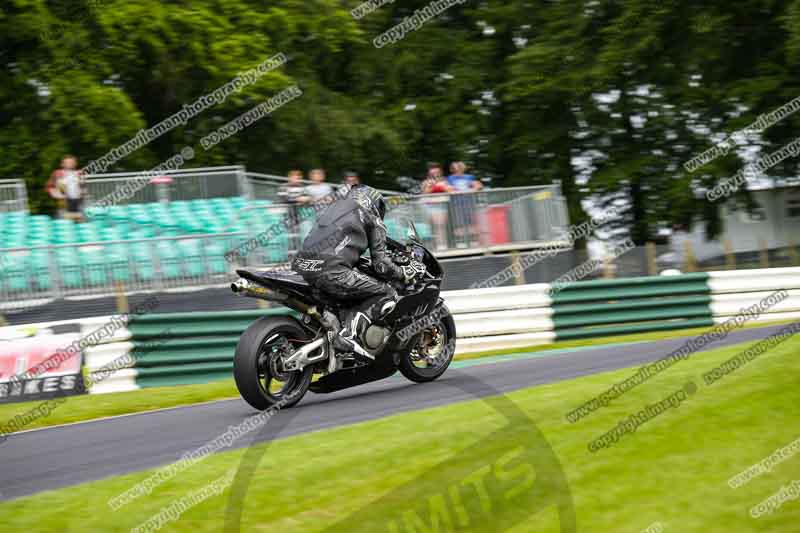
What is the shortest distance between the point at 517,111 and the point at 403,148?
294 centimetres

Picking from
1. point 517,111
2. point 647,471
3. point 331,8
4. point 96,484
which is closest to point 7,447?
point 96,484

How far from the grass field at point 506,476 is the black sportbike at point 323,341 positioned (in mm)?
1358

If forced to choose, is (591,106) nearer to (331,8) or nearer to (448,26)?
(448,26)

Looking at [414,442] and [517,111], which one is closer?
[414,442]

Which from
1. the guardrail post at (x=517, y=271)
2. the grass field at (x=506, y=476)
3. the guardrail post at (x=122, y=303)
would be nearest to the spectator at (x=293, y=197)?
the guardrail post at (x=122, y=303)

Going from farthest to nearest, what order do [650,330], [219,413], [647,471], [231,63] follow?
[231,63], [650,330], [219,413], [647,471]

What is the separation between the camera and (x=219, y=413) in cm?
873

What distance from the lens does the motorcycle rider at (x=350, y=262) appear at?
8.45m

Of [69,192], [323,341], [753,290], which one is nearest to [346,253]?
[323,341]

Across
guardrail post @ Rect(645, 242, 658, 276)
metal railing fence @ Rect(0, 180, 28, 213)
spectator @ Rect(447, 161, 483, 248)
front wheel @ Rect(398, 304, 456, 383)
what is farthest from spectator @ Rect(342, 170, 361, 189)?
metal railing fence @ Rect(0, 180, 28, 213)

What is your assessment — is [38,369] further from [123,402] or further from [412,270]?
[412,270]

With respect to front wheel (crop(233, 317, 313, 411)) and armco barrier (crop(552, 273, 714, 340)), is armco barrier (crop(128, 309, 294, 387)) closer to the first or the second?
front wheel (crop(233, 317, 313, 411))

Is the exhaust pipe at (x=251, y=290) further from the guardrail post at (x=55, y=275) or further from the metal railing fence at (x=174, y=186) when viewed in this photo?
the metal railing fence at (x=174, y=186)

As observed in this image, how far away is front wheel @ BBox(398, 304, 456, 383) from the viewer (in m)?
9.18
